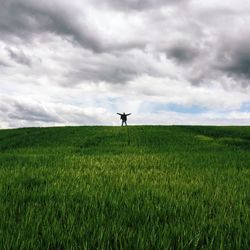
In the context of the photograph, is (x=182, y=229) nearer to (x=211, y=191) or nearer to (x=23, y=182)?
(x=211, y=191)

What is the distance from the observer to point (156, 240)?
3736 mm

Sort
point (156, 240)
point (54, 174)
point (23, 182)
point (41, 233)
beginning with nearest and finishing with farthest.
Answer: point (156, 240) → point (41, 233) → point (23, 182) → point (54, 174)

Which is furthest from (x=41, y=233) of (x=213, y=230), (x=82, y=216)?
(x=213, y=230)

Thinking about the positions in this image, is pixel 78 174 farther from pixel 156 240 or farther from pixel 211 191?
pixel 156 240

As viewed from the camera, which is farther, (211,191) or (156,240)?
(211,191)

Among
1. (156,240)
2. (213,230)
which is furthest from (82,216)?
(213,230)

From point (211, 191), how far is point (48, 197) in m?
3.11

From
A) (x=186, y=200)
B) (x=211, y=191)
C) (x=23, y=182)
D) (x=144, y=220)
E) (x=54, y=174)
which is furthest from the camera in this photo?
(x=54, y=174)

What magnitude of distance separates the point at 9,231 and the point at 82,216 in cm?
99

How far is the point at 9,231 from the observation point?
157 inches

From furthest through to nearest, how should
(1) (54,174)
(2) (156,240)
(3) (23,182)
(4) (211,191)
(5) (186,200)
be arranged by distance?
(1) (54,174)
(3) (23,182)
(4) (211,191)
(5) (186,200)
(2) (156,240)

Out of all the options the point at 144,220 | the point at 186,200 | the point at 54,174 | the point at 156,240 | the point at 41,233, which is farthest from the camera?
the point at 54,174

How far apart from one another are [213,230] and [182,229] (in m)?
0.42

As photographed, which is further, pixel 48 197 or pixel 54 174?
pixel 54 174
